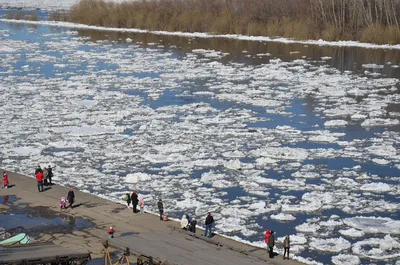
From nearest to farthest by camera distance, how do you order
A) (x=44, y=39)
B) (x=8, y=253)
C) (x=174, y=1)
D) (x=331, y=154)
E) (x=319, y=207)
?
(x=8, y=253), (x=319, y=207), (x=331, y=154), (x=44, y=39), (x=174, y=1)

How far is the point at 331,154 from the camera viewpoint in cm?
2630

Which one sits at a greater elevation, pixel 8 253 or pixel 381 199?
pixel 8 253

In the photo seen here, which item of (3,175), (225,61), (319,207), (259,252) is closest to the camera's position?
(259,252)

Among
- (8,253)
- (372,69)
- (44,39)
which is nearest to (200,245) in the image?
(8,253)

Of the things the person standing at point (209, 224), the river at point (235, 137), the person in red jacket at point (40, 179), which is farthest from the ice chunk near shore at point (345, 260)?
the person in red jacket at point (40, 179)

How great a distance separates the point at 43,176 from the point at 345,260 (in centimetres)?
995

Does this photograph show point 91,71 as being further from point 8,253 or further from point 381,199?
point 8,253

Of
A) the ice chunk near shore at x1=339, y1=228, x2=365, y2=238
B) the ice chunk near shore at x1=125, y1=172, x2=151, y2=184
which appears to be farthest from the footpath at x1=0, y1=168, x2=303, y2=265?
the ice chunk near shore at x1=339, y1=228, x2=365, y2=238

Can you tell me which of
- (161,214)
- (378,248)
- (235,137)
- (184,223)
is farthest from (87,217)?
(235,137)

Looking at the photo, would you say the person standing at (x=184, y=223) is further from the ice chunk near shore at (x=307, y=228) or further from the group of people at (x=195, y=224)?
the ice chunk near shore at (x=307, y=228)

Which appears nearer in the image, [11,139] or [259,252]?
[259,252]

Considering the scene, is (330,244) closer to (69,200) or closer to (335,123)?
(69,200)

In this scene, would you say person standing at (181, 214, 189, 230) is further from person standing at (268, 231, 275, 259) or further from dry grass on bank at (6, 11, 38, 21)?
dry grass on bank at (6, 11, 38, 21)

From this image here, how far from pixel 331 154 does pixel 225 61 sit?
27.1 metres
